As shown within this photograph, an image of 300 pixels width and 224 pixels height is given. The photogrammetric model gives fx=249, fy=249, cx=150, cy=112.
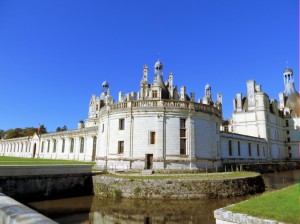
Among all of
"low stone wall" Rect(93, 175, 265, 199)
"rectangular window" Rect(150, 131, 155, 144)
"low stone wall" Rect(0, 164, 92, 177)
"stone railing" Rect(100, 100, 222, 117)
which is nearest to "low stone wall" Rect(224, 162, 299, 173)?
"stone railing" Rect(100, 100, 222, 117)

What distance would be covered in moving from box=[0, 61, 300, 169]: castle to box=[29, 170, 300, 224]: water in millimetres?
6686

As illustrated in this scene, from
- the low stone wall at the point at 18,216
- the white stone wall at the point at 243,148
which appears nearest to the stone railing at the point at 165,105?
the white stone wall at the point at 243,148

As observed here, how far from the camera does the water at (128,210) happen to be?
1426cm

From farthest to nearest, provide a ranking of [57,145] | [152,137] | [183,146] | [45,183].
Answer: [57,145] → [183,146] → [152,137] → [45,183]

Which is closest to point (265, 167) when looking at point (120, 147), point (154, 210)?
point (120, 147)

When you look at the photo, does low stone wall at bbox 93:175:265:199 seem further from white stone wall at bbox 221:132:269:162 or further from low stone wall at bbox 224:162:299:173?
white stone wall at bbox 221:132:269:162

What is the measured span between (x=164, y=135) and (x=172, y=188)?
22.8 ft

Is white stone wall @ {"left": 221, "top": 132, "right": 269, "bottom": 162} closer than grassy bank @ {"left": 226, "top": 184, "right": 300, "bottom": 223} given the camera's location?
No

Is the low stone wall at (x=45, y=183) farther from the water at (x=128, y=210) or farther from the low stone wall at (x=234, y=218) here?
the low stone wall at (x=234, y=218)

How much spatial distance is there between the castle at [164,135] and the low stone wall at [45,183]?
495cm

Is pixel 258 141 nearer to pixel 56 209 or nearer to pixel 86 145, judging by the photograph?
pixel 86 145

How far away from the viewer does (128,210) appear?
16.1 m

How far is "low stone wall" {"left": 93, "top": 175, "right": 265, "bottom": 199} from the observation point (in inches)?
741

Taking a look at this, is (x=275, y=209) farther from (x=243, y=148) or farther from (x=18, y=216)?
(x=243, y=148)
